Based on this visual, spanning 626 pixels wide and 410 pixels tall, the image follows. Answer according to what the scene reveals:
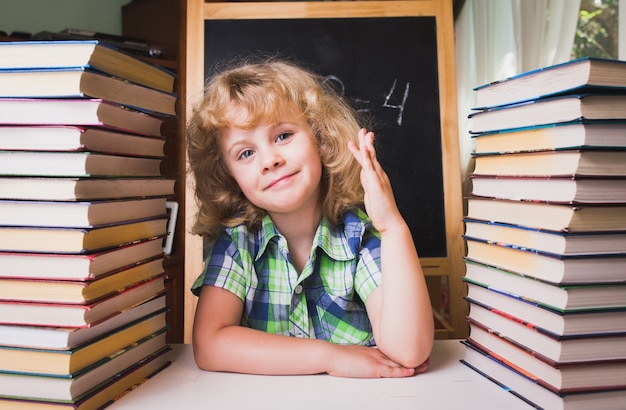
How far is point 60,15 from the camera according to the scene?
9.41 ft

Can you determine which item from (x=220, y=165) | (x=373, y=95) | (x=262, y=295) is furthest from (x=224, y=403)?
(x=373, y=95)

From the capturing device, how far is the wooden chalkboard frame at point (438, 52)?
1.43 m

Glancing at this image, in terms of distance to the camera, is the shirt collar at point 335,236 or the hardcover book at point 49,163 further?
the shirt collar at point 335,236

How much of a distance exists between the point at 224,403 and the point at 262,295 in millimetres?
343

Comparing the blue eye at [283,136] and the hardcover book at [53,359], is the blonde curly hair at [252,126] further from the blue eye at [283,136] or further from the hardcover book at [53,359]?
the hardcover book at [53,359]

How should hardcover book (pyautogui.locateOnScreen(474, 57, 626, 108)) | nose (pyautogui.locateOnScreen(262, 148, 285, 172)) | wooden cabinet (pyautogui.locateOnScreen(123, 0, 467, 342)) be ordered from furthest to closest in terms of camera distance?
wooden cabinet (pyautogui.locateOnScreen(123, 0, 467, 342)) → nose (pyautogui.locateOnScreen(262, 148, 285, 172)) → hardcover book (pyautogui.locateOnScreen(474, 57, 626, 108))

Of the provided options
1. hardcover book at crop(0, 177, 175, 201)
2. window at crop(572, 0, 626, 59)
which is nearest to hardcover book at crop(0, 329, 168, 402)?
hardcover book at crop(0, 177, 175, 201)

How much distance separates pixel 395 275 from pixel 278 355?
0.79 ft

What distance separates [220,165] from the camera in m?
1.22

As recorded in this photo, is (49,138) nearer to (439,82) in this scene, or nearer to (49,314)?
(49,314)

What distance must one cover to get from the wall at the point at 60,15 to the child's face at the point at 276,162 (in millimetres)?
2167

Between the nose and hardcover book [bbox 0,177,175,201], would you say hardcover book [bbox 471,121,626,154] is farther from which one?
hardcover book [bbox 0,177,175,201]

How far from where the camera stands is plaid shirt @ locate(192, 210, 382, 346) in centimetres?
111

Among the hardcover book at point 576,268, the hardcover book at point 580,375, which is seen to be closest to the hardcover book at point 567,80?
the hardcover book at point 576,268
